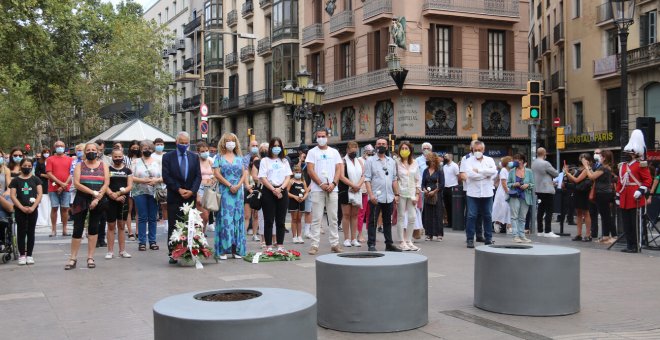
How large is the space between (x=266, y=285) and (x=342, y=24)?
3051 cm

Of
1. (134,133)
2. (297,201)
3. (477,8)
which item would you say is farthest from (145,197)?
(477,8)

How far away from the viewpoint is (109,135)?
22938 mm

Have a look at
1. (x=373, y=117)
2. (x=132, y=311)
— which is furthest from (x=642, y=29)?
(x=132, y=311)

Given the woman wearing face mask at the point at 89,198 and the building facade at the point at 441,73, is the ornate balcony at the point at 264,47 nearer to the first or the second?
the building facade at the point at 441,73

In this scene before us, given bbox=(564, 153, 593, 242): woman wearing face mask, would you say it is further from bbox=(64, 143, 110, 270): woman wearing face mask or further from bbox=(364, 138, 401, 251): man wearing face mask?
bbox=(64, 143, 110, 270): woman wearing face mask

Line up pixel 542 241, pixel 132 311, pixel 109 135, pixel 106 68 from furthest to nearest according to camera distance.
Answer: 1. pixel 106 68
2. pixel 109 135
3. pixel 542 241
4. pixel 132 311

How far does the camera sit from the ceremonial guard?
40.0 ft

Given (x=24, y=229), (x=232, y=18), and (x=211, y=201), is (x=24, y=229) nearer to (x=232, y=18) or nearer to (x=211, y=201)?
(x=211, y=201)

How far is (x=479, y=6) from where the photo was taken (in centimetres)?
3503

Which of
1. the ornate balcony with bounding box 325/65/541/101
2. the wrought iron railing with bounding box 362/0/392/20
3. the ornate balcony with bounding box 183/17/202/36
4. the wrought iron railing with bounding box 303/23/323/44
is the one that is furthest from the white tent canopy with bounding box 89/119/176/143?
the ornate balcony with bounding box 183/17/202/36

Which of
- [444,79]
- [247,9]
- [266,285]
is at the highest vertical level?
[247,9]

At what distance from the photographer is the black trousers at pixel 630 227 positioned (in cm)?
1238

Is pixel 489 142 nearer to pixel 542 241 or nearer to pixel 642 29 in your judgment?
pixel 642 29

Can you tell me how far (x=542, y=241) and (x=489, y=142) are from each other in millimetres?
22342
